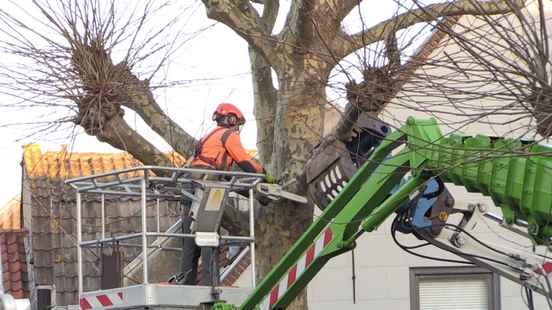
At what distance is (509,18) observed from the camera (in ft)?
24.7

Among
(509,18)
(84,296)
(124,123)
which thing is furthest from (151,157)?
(509,18)

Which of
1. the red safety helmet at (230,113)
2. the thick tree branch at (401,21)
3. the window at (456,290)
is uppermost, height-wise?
the thick tree branch at (401,21)

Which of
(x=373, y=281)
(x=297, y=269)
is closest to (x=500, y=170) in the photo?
(x=297, y=269)

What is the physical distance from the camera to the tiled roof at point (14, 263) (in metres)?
16.9

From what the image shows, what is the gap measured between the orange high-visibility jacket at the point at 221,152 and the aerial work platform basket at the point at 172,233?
288 mm

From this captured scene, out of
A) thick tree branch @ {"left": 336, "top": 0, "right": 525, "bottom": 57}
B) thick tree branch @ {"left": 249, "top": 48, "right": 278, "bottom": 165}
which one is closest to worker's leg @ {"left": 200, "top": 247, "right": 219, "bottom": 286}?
thick tree branch @ {"left": 336, "top": 0, "right": 525, "bottom": 57}

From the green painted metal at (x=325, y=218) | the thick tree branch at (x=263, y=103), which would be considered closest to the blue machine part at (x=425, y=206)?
the green painted metal at (x=325, y=218)

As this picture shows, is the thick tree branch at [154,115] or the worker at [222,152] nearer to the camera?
the worker at [222,152]

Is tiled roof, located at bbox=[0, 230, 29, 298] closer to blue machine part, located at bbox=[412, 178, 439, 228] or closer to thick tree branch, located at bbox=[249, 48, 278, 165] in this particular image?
thick tree branch, located at bbox=[249, 48, 278, 165]

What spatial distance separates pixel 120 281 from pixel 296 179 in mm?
1939

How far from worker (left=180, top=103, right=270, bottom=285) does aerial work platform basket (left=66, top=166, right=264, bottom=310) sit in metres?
0.23

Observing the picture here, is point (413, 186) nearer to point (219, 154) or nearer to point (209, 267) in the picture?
point (209, 267)

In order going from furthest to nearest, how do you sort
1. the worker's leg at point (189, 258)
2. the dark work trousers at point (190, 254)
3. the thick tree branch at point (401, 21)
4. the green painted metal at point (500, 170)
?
the worker's leg at point (189, 258) → the dark work trousers at point (190, 254) → the thick tree branch at point (401, 21) → the green painted metal at point (500, 170)

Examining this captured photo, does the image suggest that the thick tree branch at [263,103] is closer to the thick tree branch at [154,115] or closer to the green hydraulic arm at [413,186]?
Answer: the thick tree branch at [154,115]
